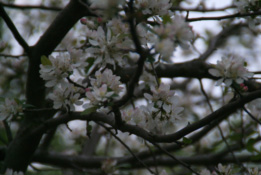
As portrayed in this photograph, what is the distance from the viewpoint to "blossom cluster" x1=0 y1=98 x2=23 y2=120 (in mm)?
1567

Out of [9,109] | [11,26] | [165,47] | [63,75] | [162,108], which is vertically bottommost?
[9,109]

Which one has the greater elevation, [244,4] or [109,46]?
[244,4]

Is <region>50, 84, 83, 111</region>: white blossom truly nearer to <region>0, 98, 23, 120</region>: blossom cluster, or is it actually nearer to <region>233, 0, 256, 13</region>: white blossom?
<region>0, 98, 23, 120</region>: blossom cluster

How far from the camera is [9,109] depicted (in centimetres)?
157

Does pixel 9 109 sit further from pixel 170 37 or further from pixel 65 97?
pixel 170 37

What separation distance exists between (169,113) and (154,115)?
70mm

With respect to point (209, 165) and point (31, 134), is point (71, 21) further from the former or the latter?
point (209, 165)

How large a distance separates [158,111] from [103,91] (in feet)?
1.02

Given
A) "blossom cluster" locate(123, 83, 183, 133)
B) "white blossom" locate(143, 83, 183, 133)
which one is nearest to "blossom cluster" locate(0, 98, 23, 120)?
"blossom cluster" locate(123, 83, 183, 133)

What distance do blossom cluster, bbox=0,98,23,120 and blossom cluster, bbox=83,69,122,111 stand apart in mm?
437

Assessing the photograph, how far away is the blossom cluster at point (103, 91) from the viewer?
4.09ft

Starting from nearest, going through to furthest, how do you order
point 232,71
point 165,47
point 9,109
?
point 165,47 → point 232,71 → point 9,109

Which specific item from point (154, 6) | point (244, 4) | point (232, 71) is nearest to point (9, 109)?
point (154, 6)

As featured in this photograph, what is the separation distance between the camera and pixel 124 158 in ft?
8.14
